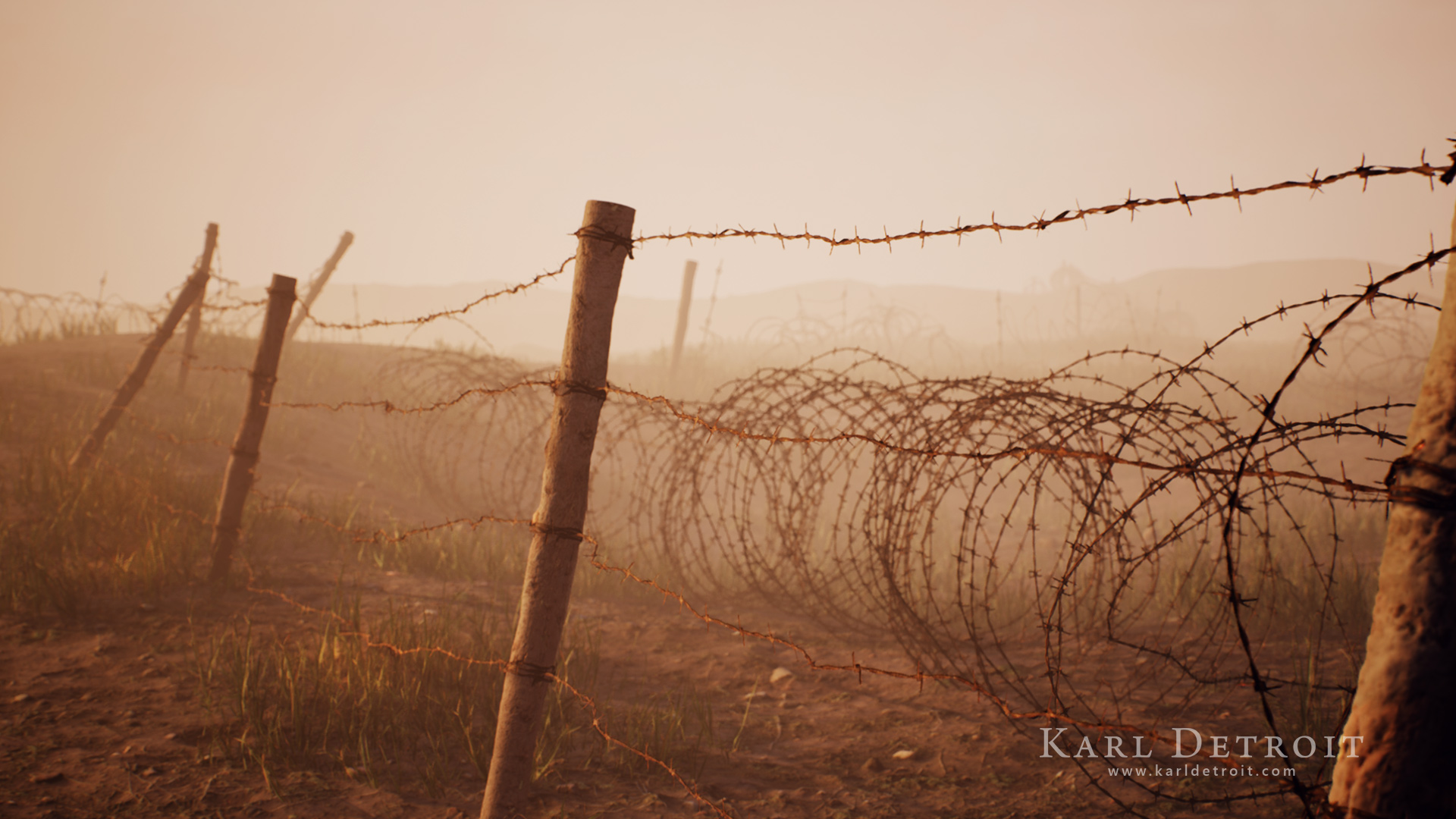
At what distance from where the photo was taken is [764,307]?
118 metres

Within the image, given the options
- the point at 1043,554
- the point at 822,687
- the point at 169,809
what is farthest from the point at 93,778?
the point at 1043,554

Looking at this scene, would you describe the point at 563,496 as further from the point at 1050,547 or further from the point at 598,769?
the point at 1050,547

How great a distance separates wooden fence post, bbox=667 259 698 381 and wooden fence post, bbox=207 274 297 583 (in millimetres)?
10210

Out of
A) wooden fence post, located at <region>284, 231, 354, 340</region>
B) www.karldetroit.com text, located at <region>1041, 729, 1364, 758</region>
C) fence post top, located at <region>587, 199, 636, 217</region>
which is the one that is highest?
→ wooden fence post, located at <region>284, 231, 354, 340</region>

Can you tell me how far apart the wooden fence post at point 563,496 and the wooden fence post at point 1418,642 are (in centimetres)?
188

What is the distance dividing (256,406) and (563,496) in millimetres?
3061

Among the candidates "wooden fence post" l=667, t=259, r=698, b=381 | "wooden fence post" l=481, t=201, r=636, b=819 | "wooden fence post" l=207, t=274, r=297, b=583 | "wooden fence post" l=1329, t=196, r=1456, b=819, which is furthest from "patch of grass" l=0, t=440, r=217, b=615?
"wooden fence post" l=667, t=259, r=698, b=381

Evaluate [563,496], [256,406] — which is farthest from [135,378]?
[563,496]

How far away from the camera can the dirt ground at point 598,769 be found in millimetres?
2703

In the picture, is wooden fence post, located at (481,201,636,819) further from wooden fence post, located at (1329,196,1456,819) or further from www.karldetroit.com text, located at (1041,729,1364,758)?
www.karldetroit.com text, located at (1041,729,1364,758)

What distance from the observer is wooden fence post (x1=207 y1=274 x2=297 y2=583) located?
4.48 meters

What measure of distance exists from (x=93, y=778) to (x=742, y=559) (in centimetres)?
561

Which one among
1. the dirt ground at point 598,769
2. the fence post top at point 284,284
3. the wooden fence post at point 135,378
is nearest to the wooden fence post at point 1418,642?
the dirt ground at point 598,769

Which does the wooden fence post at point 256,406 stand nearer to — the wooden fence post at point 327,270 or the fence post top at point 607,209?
the fence post top at point 607,209
